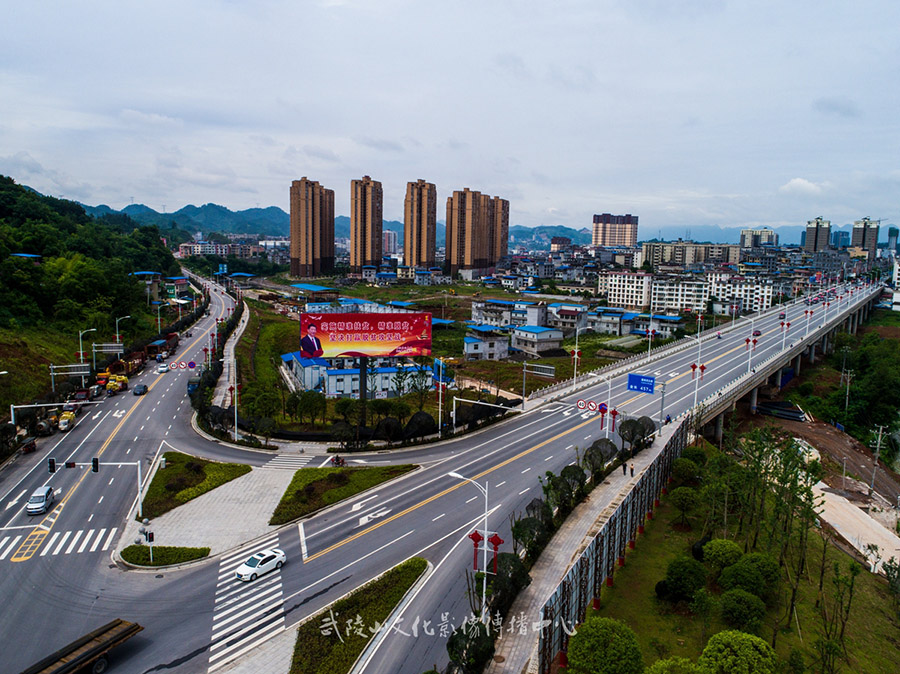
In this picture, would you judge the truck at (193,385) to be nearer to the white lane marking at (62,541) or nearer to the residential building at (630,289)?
the white lane marking at (62,541)

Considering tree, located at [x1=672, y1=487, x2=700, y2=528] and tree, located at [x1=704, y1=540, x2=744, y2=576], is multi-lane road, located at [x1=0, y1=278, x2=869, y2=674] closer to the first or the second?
tree, located at [x1=672, y1=487, x2=700, y2=528]

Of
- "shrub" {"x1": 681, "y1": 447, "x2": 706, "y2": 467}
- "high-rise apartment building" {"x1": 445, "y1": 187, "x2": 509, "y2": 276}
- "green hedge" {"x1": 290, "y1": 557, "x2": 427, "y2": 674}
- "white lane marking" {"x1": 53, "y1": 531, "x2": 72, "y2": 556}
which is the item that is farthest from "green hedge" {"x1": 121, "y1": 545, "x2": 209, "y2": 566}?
"high-rise apartment building" {"x1": 445, "y1": 187, "x2": 509, "y2": 276}

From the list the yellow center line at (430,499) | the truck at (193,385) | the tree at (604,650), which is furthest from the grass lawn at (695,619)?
the truck at (193,385)

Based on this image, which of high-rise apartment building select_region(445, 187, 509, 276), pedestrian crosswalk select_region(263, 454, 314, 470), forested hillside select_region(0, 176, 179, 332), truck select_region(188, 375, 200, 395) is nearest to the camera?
pedestrian crosswalk select_region(263, 454, 314, 470)

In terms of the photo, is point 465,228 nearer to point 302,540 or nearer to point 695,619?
point 302,540

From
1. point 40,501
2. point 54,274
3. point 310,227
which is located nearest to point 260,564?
point 40,501

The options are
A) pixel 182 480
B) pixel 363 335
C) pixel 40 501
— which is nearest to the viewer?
pixel 40 501
